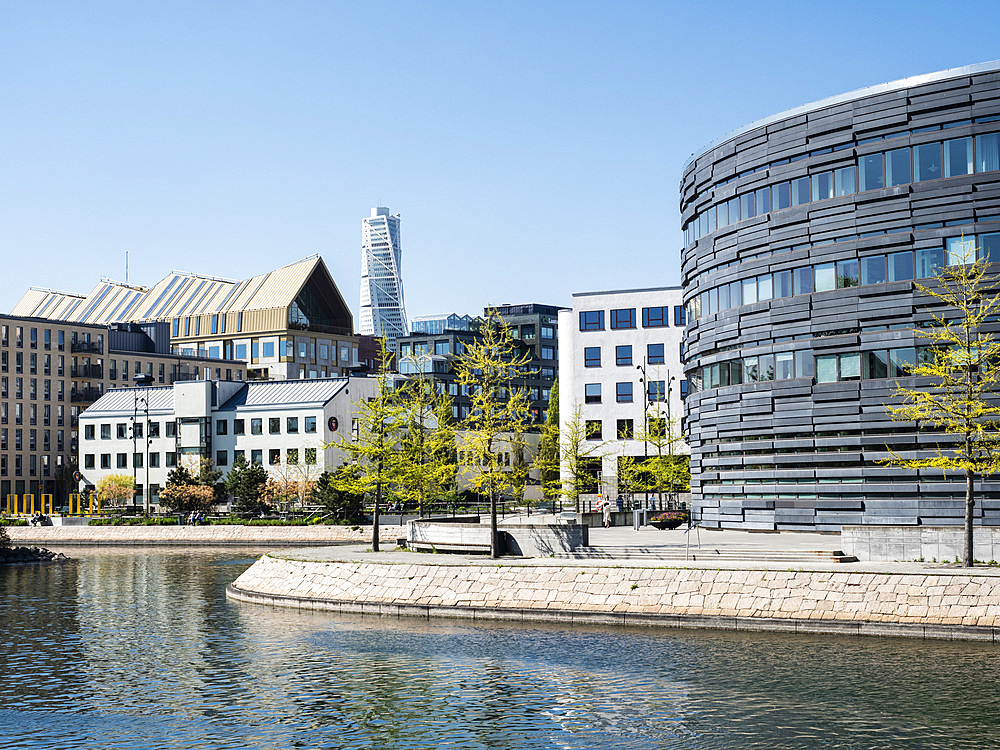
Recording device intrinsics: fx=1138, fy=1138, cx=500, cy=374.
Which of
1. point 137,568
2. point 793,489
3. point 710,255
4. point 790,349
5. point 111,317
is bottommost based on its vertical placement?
point 137,568

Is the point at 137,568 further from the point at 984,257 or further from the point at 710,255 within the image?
the point at 984,257

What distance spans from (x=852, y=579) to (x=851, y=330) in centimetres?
1932

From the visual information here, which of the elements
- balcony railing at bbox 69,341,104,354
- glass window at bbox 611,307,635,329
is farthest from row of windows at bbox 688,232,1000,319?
balcony railing at bbox 69,341,104,354

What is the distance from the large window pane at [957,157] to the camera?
47094 millimetres

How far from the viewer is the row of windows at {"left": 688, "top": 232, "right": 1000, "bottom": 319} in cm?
4666

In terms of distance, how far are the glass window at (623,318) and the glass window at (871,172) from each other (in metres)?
50.7

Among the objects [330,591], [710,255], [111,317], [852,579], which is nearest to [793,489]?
[710,255]

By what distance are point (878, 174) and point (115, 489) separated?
8367cm

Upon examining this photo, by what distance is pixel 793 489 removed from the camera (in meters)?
52.5

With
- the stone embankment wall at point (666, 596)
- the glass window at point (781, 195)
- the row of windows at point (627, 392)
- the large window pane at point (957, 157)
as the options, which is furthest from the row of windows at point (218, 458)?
the large window pane at point (957, 157)

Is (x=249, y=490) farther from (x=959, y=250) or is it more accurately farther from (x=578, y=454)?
(x=959, y=250)

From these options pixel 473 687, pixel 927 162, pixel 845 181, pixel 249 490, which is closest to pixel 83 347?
pixel 249 490

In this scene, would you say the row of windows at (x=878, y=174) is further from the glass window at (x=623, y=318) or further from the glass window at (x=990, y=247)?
the glass window at (x=623, y=318)

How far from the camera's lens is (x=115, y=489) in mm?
110562
